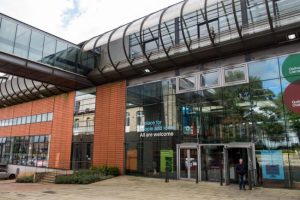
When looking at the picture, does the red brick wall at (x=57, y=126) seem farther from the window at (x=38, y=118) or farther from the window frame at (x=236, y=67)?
the window frame at (x=236, y=67)

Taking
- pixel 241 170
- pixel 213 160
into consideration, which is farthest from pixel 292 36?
pixel 213 160

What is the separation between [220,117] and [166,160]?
452cm

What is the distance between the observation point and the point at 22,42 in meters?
17.1

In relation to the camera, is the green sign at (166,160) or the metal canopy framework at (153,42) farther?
the green sign at (166,160)

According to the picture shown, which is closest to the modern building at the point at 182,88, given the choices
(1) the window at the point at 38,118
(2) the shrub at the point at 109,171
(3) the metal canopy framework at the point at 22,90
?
(2) the shrub at the point at 109,171

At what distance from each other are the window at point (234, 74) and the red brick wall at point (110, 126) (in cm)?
803

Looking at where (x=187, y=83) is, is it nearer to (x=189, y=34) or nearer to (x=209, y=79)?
(x=209, y=79)

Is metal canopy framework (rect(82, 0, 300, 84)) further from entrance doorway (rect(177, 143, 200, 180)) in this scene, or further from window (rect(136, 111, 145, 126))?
entrance doorway (rect(177, 143, 200, 180))

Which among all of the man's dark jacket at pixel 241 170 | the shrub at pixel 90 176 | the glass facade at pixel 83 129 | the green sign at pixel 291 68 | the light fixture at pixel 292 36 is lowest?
the shrub at pixel 90 176

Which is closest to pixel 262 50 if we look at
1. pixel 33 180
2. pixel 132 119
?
pixel 132 119

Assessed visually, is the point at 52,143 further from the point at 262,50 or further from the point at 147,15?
the point at 262,50

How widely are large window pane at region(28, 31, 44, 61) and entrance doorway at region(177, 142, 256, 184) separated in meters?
11.3

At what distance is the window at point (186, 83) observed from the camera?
54.5 ft

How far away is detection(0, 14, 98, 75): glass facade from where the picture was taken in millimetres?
16469
